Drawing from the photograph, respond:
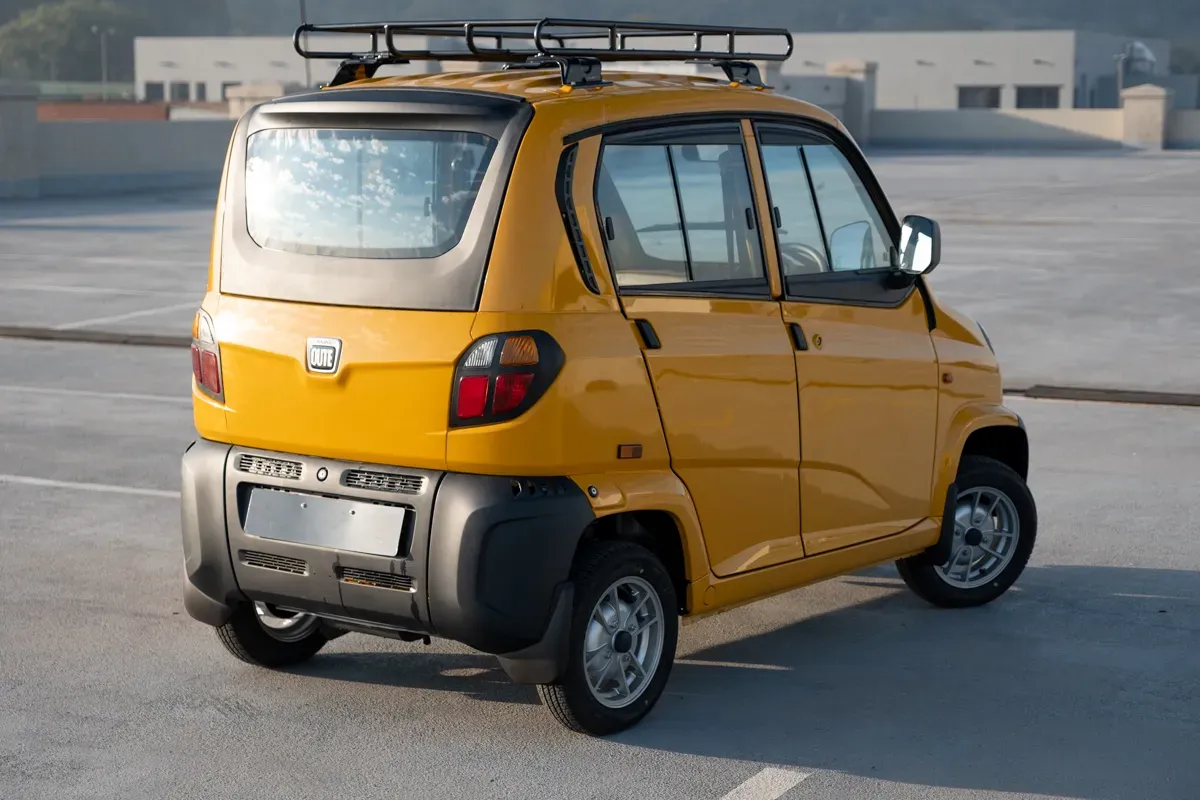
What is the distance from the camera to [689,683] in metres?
6.03

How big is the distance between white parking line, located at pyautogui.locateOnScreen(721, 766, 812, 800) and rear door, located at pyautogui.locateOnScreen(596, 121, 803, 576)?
0.81m

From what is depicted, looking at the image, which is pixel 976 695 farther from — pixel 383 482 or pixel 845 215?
pixel 383 482

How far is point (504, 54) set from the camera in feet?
20.8

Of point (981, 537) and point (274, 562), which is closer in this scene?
point (274, 562)

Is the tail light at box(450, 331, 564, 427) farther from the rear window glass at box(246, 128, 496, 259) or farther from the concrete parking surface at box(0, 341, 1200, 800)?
the concrete parking surface at box(0, 341, 1200, 800)

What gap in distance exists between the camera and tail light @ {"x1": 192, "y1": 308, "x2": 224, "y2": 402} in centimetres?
567

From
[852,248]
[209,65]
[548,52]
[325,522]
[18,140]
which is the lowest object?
[325,522]

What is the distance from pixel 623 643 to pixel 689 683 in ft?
2.01

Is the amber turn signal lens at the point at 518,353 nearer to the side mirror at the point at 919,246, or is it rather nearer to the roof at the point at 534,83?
the roof at the point at 534,83

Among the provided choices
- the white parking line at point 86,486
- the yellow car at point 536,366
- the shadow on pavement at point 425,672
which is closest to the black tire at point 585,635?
the yellow car at point 536,366

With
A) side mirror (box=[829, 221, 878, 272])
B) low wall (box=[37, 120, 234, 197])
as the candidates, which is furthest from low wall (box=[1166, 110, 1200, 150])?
side mirror (box=[829, 221, 878, 272])

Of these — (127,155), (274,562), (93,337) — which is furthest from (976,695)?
(127,155)

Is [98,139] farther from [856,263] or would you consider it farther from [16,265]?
[856,263]

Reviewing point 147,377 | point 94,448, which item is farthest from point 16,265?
point 94,448
